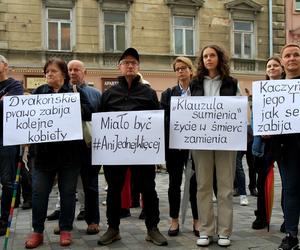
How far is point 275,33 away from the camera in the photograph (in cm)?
2450

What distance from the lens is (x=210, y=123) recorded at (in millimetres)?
5164

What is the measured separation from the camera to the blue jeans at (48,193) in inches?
203

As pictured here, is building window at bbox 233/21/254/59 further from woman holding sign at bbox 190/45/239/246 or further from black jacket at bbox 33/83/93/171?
black jacket at bbox 33/83/93/171

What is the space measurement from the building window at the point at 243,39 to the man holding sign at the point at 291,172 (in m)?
19.6

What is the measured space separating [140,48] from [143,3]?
1.97 metres

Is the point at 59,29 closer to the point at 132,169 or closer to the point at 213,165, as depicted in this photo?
the point at 132,169

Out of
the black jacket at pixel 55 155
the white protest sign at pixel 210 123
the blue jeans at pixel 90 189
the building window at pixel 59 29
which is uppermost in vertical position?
the building window at pixel 59 29

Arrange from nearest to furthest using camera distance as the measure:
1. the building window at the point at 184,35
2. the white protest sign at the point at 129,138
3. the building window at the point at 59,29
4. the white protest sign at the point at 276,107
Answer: the white protest sign at the point at 276,107, the white protest sign at the point at 129,138, the building window at the point at 59,29, the building window at the point at 184,35

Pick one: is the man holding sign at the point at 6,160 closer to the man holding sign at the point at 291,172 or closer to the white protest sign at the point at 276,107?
the white protest sign at the point at 276,107

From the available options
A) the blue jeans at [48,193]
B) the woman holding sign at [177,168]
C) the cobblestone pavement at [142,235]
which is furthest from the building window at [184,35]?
the blue jeans at [48,193]

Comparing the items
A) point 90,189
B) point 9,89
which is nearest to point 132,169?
point 90,189

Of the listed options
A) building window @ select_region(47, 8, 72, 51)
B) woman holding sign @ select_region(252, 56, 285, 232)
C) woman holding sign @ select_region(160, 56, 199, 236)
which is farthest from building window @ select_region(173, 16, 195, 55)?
woman holding sign @ select_region(160, 56, 199, 236)

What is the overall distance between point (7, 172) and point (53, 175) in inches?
27.3

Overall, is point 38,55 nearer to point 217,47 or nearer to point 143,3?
point 143,3
